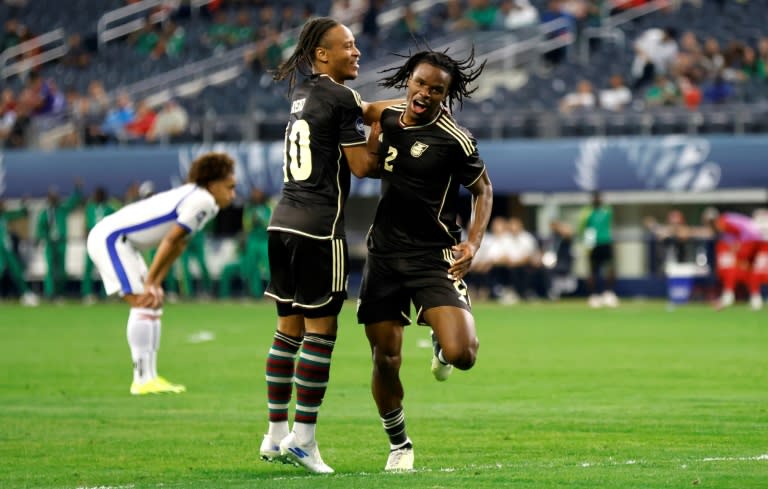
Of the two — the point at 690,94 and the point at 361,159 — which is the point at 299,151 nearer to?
the point at 361,159

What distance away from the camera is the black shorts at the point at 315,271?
26.8ft

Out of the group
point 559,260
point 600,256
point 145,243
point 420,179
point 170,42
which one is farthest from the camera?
point 170,42

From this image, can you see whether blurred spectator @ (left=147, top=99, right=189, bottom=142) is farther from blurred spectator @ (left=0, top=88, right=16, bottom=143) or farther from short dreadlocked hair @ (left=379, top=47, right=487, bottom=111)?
short dreadlocked hair @ (left=379, top=47, right=487, bottom=111)

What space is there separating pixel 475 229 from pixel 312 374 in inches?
46.4

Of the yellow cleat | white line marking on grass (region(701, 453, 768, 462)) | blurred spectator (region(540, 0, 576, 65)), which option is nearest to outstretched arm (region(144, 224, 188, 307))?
the yellow cleat

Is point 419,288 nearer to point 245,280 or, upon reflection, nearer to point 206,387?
point 206,387

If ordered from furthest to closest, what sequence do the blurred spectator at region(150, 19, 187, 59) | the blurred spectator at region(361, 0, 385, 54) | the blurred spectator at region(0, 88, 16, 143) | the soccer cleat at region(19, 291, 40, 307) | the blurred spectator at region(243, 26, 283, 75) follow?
the blurred spectator at region(150, 19, 187, 59)
the blurred spectator at region(0, 88, 16, 143)
the blurred spectator at region(243, 26, 283, 75)
the blurred spectator at region(361, 0, 385, 54)
the soccer cleat at region(19, 291, 40, 307)

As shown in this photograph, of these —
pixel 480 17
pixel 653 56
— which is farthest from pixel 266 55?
pixel 653 56

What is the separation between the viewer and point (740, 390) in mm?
12422

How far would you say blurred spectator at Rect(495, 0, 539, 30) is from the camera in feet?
102

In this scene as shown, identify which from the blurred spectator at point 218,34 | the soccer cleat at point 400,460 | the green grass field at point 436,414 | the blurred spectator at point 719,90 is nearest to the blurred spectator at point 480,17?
the blurred spectator at point 719,90

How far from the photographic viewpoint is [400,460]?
8.16 metres

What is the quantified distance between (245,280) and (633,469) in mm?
22184

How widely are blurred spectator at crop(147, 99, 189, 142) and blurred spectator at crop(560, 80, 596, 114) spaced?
24.8 feet
